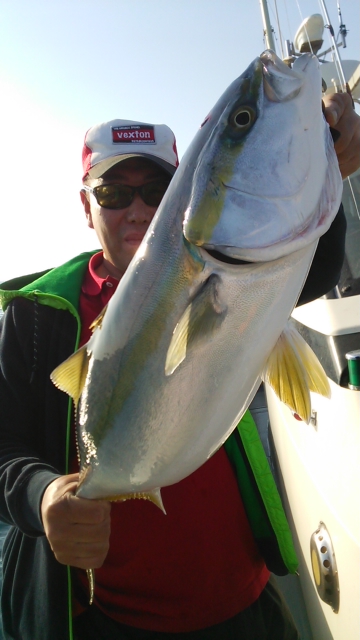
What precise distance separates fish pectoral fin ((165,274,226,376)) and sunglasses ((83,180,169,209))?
1.15 metres

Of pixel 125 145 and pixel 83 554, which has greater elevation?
pixel 125 145

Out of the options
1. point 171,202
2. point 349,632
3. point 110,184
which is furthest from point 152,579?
point 110,184

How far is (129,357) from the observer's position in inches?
52.4

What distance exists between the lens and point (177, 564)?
6.31 feet

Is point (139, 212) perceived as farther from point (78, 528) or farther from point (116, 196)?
point (78, 528)

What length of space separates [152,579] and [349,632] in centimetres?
94

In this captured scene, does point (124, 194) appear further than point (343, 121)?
Yes

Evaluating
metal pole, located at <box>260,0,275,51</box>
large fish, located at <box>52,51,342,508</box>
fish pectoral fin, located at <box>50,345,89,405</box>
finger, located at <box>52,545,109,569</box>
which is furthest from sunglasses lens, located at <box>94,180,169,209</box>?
metal pole, located at <box>260,0,275,51</box>

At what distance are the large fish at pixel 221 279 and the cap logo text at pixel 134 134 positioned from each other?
1.03m

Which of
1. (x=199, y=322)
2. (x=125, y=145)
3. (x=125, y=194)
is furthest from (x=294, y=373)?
(x=125, y=145)

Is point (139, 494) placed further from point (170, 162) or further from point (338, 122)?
point (170, 162)

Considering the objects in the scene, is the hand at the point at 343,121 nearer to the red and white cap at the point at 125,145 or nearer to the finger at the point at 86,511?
the red and white cap at the point at 125,145

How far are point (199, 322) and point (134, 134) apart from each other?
1.54 meters

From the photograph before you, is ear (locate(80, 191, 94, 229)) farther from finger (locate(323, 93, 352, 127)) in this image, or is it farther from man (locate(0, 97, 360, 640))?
finger (locate(323, 93, 352, 127))
